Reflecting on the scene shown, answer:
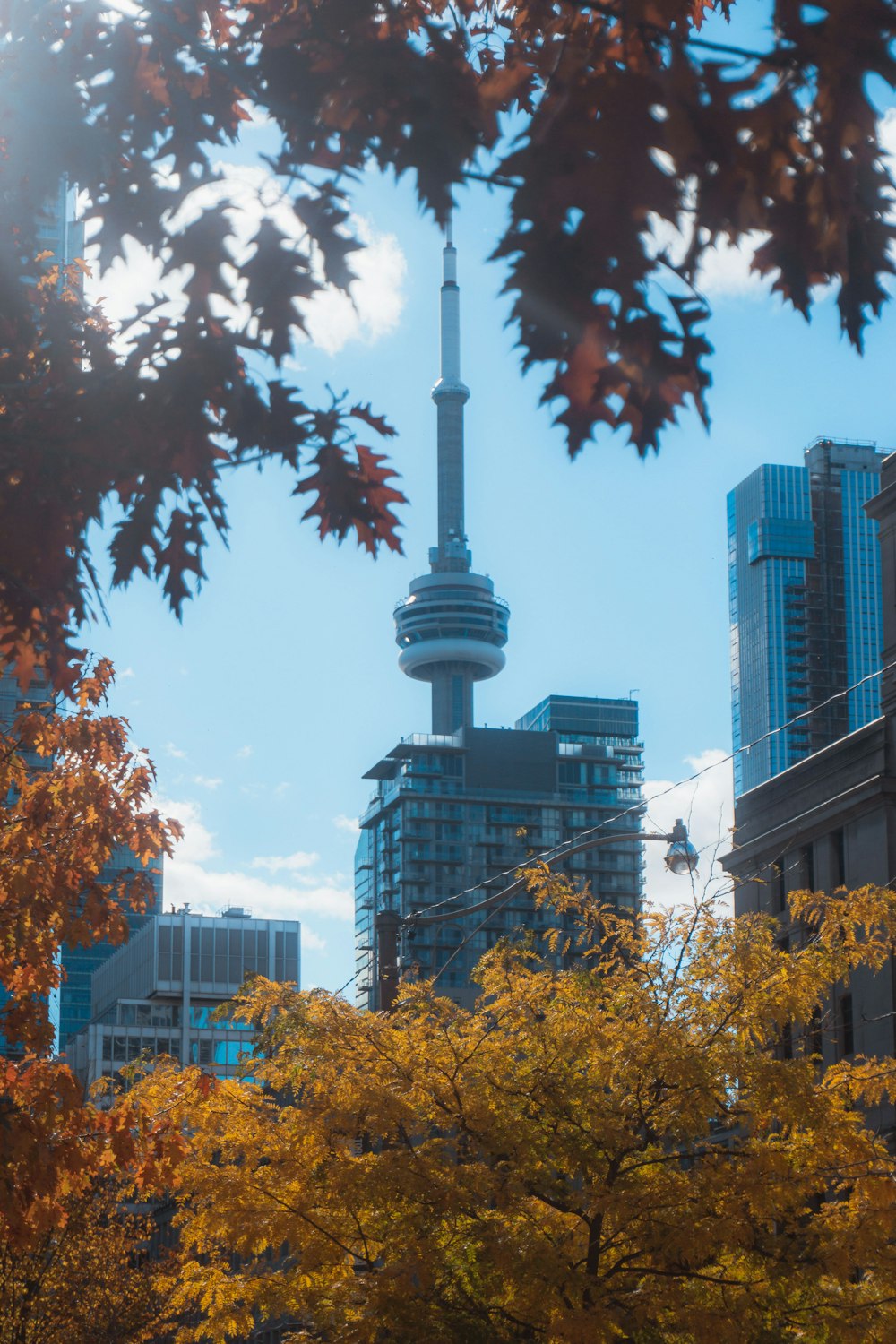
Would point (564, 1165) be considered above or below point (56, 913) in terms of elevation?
below

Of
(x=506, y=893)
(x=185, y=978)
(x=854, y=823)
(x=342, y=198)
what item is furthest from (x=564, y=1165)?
(x=185, y=978)

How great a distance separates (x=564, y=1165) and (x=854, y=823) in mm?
Result: 42023

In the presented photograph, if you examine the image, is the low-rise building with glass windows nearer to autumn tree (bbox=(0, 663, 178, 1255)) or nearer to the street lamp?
the street lamp

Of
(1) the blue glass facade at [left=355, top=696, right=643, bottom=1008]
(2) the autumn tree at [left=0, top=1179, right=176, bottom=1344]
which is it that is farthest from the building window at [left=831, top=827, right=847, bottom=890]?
(1) the blue glass facade at [left=355, top=696, right=643, bottom=1008]

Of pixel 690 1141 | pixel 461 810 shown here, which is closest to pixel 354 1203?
pixel 690 1141

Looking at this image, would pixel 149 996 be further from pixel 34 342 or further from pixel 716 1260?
pixel 34 342

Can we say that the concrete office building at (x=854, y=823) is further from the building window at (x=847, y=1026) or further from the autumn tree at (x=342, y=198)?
the autumn tree at (x=342, y=198)

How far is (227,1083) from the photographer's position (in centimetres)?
1717

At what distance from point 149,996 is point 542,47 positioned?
477ft

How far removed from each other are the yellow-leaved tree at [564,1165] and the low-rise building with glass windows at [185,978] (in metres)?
125

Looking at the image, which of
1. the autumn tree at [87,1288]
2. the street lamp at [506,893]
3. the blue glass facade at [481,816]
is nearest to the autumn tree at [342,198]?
the street lamp at [506,893]

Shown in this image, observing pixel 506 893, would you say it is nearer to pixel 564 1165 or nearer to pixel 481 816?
pixel 564 1165

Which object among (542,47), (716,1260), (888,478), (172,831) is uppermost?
(888,478)

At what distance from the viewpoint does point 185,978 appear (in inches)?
5699
